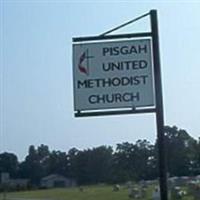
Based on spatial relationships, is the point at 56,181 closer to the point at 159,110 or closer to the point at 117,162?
the point at 117,162

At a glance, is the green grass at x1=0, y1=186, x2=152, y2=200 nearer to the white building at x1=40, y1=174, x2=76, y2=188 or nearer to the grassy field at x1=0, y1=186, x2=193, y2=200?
the grassy field at x1=0, y1=186, x2=193, y2=200

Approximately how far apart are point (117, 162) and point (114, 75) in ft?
546

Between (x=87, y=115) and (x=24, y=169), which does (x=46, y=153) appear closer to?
(x=24, y=169)

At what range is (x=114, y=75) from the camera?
10.9 meters

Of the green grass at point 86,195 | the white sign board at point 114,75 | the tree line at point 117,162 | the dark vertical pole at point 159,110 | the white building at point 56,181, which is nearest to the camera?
the dark vertical pole at point 159,110

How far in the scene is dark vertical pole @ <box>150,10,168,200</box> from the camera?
10.6 metres

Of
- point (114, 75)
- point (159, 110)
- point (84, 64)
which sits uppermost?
point (84, 64)

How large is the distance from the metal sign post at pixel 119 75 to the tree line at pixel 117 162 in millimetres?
127063

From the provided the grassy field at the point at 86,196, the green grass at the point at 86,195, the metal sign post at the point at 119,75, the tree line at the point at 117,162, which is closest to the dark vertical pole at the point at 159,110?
the metal sign post at the point at 119,75

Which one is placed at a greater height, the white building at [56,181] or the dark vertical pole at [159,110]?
the white building at [56,181]

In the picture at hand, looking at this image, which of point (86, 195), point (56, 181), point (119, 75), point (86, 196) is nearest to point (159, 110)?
point (119, 75)

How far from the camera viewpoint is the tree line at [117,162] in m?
154

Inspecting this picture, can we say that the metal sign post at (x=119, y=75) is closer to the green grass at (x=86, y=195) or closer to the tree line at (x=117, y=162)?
the green grass at (x=86, y=195)

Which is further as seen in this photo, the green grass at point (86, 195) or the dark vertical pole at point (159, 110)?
the green grass at point (86, 195)
